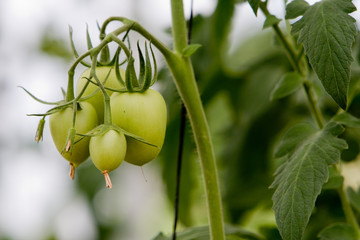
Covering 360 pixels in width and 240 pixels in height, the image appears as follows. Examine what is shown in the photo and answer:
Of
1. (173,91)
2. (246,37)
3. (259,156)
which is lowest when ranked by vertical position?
(259,156)

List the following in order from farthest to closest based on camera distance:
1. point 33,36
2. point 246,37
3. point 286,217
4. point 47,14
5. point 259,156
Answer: point 47,14 → point 33,36 → point 246,37 → point 259,156 → point 286,217

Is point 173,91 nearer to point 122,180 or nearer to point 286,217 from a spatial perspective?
point 286,217

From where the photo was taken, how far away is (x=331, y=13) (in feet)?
1.73

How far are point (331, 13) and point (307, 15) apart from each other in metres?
0.03

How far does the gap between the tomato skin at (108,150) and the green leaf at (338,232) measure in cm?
32

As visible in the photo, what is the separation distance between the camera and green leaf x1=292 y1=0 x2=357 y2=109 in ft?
1.59

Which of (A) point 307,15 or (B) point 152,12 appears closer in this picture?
(A) point 307,15

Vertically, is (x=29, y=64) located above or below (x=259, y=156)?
above

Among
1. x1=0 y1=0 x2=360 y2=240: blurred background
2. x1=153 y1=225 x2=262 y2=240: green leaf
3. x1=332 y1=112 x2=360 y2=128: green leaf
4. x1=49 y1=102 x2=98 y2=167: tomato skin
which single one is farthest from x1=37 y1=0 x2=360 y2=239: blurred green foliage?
x1=49 y1=102 x2=98 y2=167: tomato skin

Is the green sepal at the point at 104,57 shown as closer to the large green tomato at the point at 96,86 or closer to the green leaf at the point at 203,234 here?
the large green tomato at the point at 96,86

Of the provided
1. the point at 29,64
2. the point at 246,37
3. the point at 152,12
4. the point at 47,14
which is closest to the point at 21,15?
the point at 47,14

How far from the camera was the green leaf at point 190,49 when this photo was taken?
23.9 inches

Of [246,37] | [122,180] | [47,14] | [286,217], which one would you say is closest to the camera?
[286,217]

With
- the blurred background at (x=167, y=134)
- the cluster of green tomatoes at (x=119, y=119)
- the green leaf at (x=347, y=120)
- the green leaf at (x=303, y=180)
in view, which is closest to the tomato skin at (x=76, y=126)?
the cluster of green tomatoes at (x=119, y=119)
